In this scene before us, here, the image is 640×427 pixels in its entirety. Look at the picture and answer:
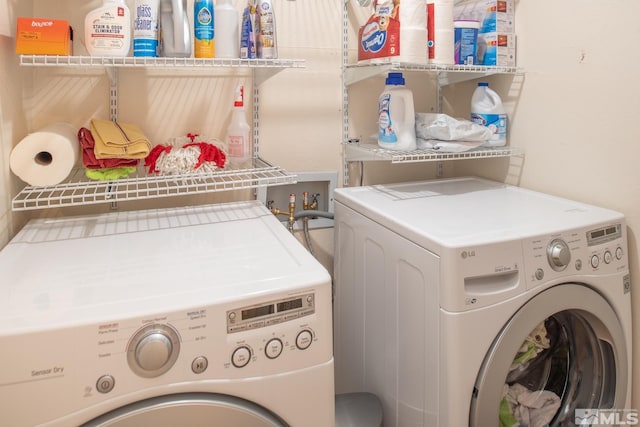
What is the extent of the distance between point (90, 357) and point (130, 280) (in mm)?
217

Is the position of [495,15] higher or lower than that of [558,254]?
higher

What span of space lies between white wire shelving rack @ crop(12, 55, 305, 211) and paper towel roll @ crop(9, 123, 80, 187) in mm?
63

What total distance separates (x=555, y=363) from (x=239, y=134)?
4.62 ft

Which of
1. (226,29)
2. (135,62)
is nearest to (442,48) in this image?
(226,29)

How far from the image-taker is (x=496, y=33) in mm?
1833

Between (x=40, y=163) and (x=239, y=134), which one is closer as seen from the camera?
(x=40, y=163)

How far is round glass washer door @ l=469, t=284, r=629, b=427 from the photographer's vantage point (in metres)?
1.26

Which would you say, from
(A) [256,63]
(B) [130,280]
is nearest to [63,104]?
(A) [256,63]

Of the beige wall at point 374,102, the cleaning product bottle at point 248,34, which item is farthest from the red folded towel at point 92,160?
the cleaning product bottle at point 248,34

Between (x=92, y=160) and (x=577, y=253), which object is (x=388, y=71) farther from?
(x=92, y=160)

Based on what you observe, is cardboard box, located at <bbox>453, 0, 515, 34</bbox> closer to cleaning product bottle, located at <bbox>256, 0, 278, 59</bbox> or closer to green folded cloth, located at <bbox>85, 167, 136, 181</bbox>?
cleaning product bottle, located at <bbox>256, 0, 278, 59</bbox>

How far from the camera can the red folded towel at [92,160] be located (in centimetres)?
141

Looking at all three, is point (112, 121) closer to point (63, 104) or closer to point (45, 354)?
point (63, 104)

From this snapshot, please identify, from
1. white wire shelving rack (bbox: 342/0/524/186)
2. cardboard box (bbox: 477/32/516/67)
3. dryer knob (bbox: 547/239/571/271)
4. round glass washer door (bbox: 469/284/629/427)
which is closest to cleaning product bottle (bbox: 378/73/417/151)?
white wire shelving rack (bbox: 342/0/524/186)
